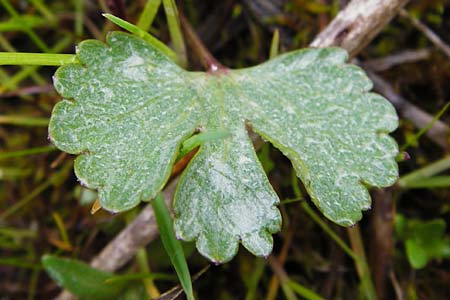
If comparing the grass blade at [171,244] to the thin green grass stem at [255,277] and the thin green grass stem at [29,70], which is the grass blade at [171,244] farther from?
the thin green grass stem at [29,70]

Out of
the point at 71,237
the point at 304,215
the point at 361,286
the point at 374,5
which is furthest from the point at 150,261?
the point at 374,5

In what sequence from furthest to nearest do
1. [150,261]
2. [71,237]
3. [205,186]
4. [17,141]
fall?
[17,141], [71,237], [150,261], [205,186]

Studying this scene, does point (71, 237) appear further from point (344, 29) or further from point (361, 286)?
point (344, 29)

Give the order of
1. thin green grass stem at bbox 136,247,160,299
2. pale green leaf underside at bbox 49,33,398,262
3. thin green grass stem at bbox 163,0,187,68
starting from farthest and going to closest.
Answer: thin green grass stem at bbox 136,247,160,299 < thin green grass stem at bbox 163,0,187,68 < pale green leaf underside at bbox 49,33,398,262

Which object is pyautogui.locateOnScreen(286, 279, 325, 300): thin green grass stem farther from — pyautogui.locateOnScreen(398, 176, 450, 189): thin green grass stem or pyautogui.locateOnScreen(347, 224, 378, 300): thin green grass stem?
pyautogui.locateOnScreen(398, 176, 450, 189): thin green grass stem

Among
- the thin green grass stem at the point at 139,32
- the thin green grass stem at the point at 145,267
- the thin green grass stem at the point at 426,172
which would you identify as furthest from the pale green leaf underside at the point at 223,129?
the thin green grass stem at the point at 145,267

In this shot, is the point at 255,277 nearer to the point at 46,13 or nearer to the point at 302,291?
the point at 302,291

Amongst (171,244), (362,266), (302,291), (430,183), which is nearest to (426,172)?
(430,183)

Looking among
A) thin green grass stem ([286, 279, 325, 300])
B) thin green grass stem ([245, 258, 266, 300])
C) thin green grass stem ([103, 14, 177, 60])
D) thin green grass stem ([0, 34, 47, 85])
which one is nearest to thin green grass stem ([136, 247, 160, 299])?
thin green grass stem ([245, 258, 266, 300])
